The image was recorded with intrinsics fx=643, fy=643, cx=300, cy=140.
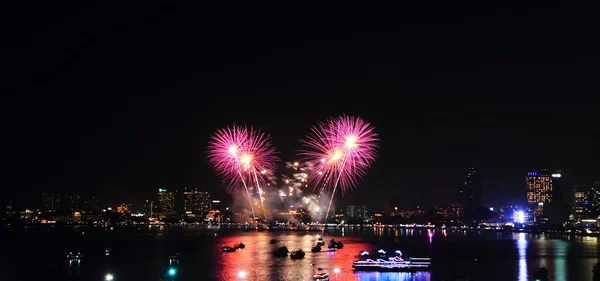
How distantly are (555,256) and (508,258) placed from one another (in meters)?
7.30

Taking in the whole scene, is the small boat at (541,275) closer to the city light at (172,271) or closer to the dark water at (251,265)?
the dark water at (251,265)

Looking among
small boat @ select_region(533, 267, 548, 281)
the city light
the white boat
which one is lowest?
the city light

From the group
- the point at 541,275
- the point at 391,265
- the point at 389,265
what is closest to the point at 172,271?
the point at 389,265

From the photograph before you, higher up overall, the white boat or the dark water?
the white boat

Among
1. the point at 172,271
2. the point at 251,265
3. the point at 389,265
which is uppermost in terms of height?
the point at 389,265

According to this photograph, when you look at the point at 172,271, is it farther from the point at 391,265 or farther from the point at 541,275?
the point at 541,275

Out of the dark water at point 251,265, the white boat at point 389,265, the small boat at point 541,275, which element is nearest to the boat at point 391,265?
the white boat at point 389,265

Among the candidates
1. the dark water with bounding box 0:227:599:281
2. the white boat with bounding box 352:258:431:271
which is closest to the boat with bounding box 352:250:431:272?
the white boat with bounding box 352:258:431:271

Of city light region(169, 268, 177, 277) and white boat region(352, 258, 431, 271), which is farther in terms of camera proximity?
white boat region(352, 258, 431, 271)

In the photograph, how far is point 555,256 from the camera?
238 ft

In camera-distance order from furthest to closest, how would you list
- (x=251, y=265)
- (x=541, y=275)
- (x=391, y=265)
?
(x=251, y=265) < (x=391, y=265) < (x=541, y=275)

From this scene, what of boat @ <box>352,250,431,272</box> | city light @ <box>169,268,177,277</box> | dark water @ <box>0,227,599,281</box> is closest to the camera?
dark water @ <box>0,227,599,281</box>

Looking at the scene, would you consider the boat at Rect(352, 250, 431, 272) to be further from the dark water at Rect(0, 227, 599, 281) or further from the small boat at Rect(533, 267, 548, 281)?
the small boat at Rect(533, 267, 548, 281)

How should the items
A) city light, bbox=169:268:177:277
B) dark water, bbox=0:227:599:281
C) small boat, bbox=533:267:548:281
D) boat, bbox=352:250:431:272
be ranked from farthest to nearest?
boat, bbox=352:250:431:272
city light, bbox=169:268:177:277
dark water, bbox=0:227:599:281
small boat, bbox=533:267:548:281
